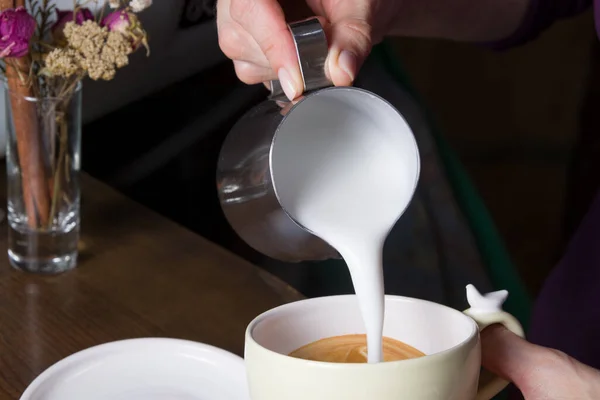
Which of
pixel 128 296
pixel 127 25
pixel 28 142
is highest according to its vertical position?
pixel 127 25

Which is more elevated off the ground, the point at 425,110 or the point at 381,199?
the point at 381,199

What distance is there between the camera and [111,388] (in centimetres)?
66

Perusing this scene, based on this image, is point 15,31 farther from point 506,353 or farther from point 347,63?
point 506,353

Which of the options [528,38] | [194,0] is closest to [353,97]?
[528,38]

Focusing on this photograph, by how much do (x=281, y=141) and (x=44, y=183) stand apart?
1.11 feet

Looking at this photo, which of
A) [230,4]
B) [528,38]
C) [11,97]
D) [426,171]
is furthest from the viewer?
[426,171]

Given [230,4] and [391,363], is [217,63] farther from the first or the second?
[391,363]

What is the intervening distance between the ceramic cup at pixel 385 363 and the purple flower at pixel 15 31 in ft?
1.21

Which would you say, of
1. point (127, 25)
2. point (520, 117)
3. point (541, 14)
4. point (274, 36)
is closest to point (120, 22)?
point (127, 25)

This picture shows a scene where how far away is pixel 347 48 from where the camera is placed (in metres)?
0.62

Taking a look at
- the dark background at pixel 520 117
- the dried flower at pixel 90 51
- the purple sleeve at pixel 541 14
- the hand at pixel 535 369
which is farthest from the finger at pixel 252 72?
the dark background at pixel 520 117

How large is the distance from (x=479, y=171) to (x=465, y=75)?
352mm

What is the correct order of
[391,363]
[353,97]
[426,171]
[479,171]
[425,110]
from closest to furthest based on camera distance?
[391,363] → [353,97] → [426,171] → [425,110] → [479,171]

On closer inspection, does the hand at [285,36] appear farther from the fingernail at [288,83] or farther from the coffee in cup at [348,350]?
the coffee in cup at [348,350]
